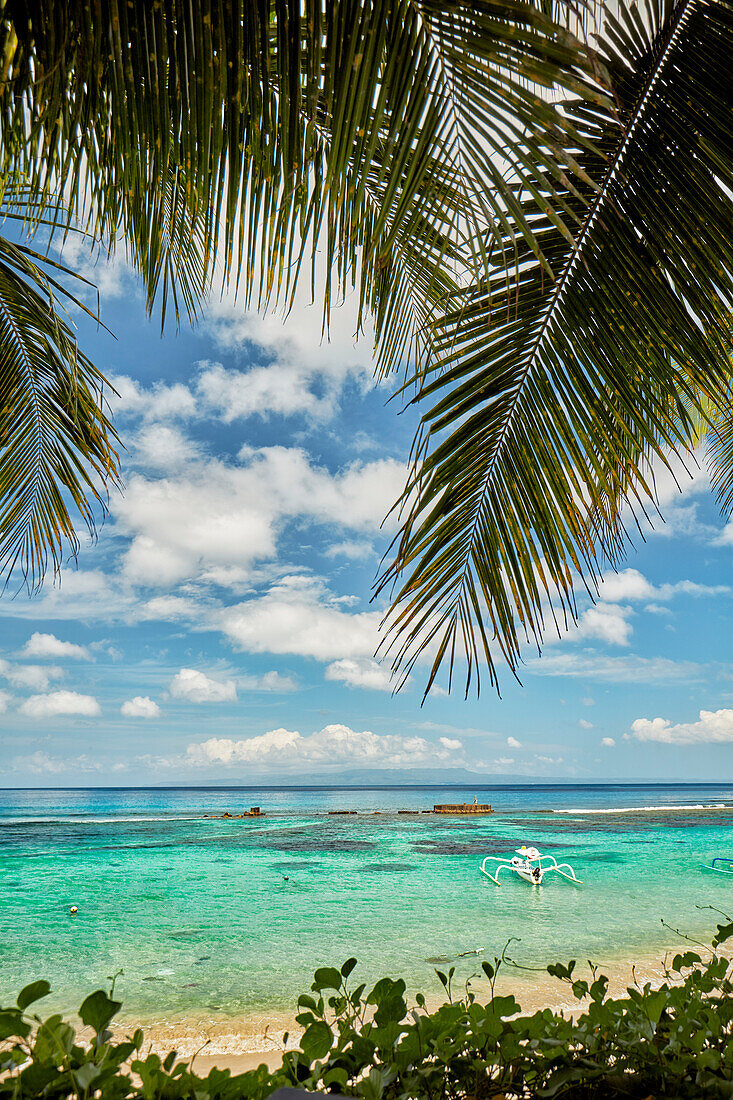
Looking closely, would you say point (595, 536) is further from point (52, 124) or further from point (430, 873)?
point (430, 873)

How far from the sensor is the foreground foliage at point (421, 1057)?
3.43 ft

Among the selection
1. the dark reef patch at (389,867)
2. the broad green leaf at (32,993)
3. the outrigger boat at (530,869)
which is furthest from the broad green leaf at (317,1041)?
the dark reef patch at (389,867)

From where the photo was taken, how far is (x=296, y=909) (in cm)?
1272

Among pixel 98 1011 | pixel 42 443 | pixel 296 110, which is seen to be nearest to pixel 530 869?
pixel 42 443

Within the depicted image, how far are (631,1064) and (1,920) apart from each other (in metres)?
14.6

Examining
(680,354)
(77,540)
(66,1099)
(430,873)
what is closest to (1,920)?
(430,873)

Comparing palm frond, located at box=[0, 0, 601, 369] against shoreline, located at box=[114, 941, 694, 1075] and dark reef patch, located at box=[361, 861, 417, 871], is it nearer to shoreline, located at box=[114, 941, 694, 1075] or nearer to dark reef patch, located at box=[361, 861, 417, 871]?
shoreline, located at box=[114, 941, 694, 1075]

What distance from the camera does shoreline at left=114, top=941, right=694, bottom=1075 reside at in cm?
556

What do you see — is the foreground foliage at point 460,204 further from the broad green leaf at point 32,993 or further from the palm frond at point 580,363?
the broad green leaf at point 32,993

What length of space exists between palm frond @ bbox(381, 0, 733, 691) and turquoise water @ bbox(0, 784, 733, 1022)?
633 cm

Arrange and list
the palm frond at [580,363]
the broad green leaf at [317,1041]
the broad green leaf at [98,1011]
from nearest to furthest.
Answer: the broad green leaf at [98,1011] < the broad green leaf at [317,1041] < the palm frond at [580,363]

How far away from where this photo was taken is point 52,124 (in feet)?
3.95

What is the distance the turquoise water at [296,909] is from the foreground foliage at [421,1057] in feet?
20.0

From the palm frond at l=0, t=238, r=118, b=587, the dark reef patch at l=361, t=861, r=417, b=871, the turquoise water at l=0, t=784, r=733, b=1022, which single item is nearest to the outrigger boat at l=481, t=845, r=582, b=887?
the turquoise water at l=0, t=784, r=733, b=1022
